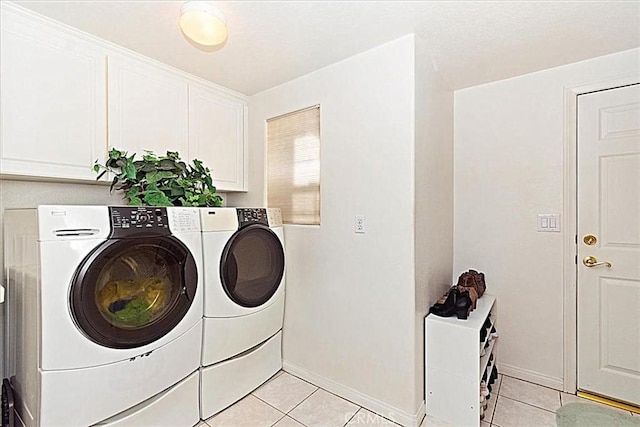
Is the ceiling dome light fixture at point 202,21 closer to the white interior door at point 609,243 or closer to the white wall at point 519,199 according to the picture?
the white wall at point 519,199

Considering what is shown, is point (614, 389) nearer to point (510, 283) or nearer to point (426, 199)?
point (510, 283)

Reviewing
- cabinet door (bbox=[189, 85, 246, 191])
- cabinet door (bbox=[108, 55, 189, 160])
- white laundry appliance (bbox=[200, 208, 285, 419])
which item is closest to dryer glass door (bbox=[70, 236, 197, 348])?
white laundry appliance (bbox=[200, 208, 285, 419])

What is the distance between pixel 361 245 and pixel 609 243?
5.26 ft

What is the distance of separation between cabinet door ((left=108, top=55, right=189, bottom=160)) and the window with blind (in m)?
0.65

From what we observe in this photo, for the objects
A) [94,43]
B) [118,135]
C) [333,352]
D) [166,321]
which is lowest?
[333,352]

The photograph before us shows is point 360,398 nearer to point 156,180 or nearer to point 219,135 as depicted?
point 156,180

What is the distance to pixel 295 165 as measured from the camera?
2.38 m

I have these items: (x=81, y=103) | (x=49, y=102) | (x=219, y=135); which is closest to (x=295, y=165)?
(x=219, y=135)

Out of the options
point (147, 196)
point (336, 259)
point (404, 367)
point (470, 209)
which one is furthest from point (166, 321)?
point (470, 209)

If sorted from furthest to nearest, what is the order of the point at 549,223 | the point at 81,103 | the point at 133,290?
the point at 549,223
the point at 81,103
the point at 133,290

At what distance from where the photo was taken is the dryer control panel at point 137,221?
139cm

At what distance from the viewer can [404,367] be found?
72.1 inches

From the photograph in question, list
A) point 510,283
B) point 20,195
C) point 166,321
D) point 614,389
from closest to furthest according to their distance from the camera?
point 166,321 → point 20,195 → point 614,389 → point 510,283

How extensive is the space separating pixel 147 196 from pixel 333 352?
152 centimetres
